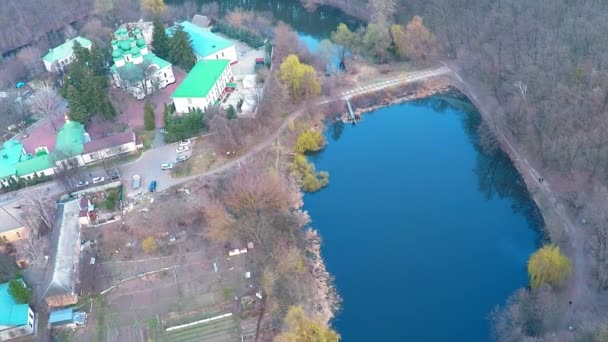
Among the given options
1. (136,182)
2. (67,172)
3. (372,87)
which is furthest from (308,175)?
(67,172)

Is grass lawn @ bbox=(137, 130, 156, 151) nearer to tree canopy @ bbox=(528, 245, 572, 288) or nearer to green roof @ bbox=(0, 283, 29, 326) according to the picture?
green roof @ bbox=(0, 283, 29, 326)

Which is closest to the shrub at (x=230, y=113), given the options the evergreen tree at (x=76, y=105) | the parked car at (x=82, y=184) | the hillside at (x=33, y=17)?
the evergreen tree at (x=76, y=105)

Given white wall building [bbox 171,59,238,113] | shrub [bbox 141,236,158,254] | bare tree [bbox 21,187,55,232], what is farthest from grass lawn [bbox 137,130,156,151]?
shrub [bbox 141,236,158,254]

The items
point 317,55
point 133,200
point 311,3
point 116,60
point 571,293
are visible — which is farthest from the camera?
point 311,3

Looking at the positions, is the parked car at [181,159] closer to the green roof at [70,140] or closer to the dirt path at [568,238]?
the green roof at [70,140]

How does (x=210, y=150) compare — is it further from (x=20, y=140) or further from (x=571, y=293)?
(x=571, y=293)

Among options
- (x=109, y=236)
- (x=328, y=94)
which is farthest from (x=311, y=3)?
(x=109, y=236)
